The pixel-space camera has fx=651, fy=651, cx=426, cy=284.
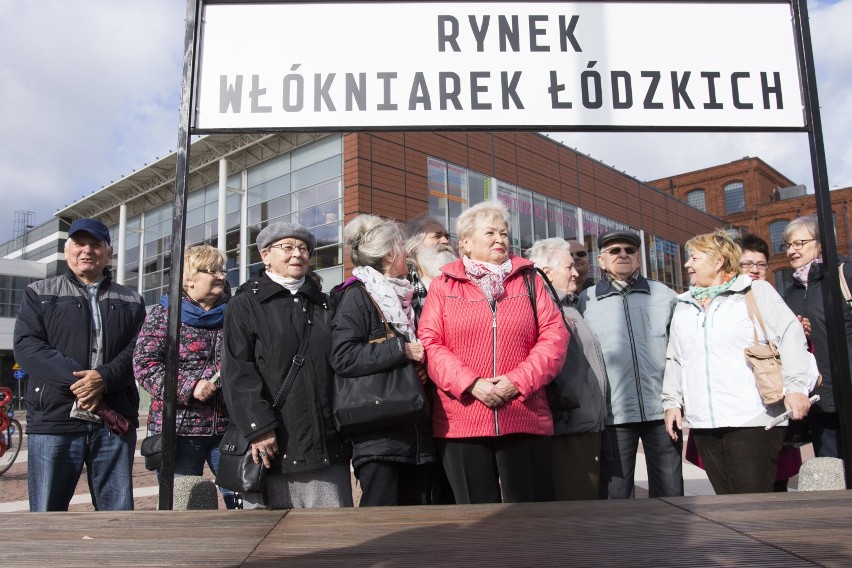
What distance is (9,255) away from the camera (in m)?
Answer: 58.5

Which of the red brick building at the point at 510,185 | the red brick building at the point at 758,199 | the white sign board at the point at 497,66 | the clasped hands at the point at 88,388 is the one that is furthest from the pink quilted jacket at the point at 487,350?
the red brick building at the point at 758,199

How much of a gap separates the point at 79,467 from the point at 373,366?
1609mm

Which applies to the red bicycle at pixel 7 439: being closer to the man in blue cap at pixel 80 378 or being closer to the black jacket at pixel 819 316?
the man in blue cap at pixel 80 378

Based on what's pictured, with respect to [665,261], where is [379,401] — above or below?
below

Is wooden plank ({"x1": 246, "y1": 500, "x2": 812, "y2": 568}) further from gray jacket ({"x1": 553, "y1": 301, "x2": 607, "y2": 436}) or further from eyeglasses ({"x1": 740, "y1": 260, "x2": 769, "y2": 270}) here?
eyeglasses ({"x1": 740, "y1": 260, "x2": 769, "y2": 270})

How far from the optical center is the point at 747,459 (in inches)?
113

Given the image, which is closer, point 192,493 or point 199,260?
→ point 192,493

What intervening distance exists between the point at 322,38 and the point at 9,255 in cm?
6705

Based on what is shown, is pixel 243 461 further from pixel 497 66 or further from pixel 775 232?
pixel 775 232

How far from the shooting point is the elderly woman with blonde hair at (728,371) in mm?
2854

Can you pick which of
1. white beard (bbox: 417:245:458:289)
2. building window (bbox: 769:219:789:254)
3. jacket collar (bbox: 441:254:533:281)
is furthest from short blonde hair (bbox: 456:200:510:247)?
building window (bbox: 769:219:789:254)

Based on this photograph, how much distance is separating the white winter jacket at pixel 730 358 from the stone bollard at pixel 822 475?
0.42 metres

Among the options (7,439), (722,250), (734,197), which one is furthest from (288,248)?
(734,197)

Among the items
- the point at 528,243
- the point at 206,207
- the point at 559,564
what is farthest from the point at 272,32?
the point at 206,207
